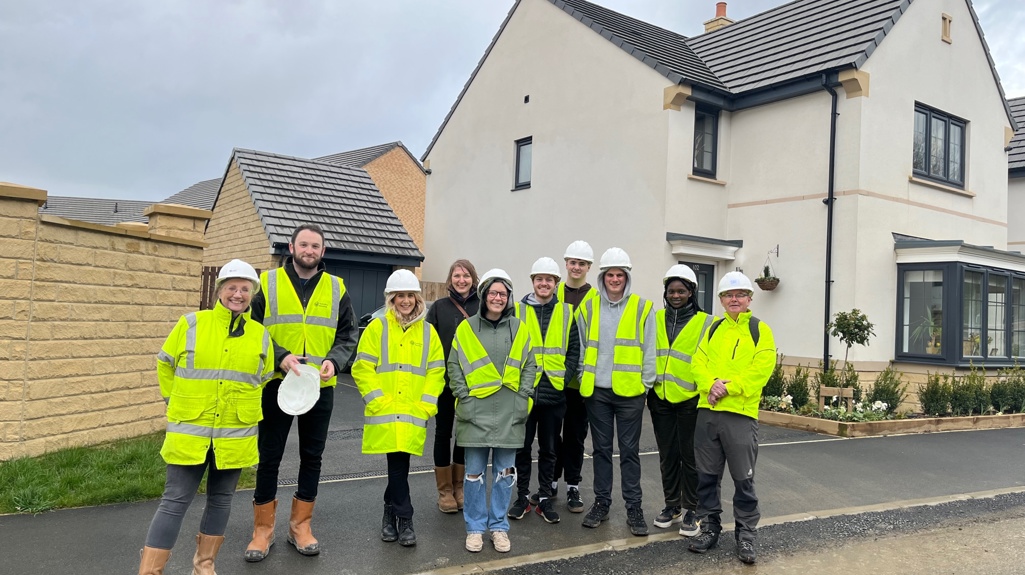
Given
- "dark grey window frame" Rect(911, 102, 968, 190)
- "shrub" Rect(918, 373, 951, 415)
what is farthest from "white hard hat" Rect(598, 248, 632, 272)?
"dark grey window frame" Rect(911, 102, 968, 190)

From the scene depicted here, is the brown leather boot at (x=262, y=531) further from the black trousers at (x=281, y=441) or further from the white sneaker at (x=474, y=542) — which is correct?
the white sneaker at (x=474, y=542)

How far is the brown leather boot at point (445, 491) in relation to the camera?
6.10 meters

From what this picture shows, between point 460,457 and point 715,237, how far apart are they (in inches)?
384

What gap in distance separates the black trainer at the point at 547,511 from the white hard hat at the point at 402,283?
2102mm

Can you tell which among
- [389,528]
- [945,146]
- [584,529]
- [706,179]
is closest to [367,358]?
[389,528]

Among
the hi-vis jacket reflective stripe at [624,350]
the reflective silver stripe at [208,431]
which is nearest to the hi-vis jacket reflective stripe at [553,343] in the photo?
the hi-vis jacket reflective stripe at [624,350]

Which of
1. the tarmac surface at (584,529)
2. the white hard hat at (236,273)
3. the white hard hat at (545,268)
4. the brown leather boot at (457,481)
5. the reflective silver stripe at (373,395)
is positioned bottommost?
the tarmac surface at (584,529)

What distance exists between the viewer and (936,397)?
12336 millimetres

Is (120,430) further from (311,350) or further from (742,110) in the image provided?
(742,110)

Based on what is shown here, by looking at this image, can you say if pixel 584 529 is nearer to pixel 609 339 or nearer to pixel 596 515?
pixel 596 515

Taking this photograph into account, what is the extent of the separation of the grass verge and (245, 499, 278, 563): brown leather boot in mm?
1598

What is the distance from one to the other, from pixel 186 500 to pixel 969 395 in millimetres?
12623

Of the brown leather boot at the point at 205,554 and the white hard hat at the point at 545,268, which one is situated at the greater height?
the white hard hat at the point at 545,268

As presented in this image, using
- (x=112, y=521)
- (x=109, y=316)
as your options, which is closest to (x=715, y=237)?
(x=109, y=316)
